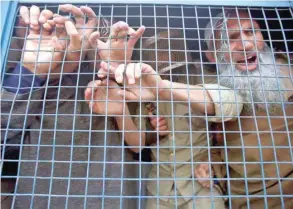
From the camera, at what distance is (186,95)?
4.09 feet

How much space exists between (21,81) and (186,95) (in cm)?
59

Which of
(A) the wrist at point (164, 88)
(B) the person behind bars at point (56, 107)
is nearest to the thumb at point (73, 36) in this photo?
(B) the person behind bars at point (56, 107)

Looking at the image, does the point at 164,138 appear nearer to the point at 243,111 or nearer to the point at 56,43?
the point at 243,111

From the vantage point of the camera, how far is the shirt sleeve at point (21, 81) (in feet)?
3.91

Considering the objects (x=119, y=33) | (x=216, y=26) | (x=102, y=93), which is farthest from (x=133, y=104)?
→ (x=216, y=26)

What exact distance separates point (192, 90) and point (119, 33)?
1.12 feet

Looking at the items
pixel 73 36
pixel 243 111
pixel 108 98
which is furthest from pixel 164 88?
pixel 243 111

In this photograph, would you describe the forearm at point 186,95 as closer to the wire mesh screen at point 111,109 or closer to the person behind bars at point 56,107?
the wire mesh screen at point 111,109

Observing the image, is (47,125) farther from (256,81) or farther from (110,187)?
(256,81)

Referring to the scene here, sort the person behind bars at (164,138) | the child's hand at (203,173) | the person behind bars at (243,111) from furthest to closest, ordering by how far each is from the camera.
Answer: the child's hand at (203,173) < the person behind bars at (164,138) < the person behind bars at (243,111)

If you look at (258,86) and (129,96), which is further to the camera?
(258,86)

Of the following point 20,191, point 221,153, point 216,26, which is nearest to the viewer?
point 20,191

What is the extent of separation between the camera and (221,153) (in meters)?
1.44

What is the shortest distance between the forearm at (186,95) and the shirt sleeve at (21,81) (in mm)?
440
